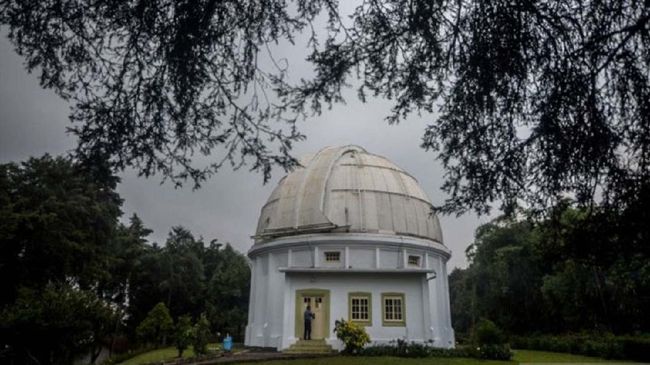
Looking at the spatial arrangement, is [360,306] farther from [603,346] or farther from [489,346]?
[603,346]

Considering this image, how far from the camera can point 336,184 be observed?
2377cm

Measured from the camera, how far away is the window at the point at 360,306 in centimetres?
2042

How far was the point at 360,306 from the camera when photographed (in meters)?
20.6

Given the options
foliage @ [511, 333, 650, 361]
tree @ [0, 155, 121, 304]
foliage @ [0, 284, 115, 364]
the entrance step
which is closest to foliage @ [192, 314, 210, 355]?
the entrance step

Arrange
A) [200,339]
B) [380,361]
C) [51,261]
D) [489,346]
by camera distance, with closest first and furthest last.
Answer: [380,361] → [489,346] → [200,339] → [51,261]

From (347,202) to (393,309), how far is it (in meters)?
5.33

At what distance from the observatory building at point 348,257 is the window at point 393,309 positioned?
1.6 inches

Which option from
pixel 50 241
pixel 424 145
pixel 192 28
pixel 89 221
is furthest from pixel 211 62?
pixel 89 221

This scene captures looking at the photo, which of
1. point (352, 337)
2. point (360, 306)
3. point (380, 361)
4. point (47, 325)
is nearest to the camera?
point (380, 361)

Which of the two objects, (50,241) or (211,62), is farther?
(50,241)

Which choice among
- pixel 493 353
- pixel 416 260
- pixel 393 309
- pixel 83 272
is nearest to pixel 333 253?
pixel 393 309

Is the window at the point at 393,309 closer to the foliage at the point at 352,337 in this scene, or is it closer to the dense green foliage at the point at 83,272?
the foliage at the point at 352,337

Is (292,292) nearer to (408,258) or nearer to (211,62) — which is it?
(408,258)

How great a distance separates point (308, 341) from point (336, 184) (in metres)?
7.69
